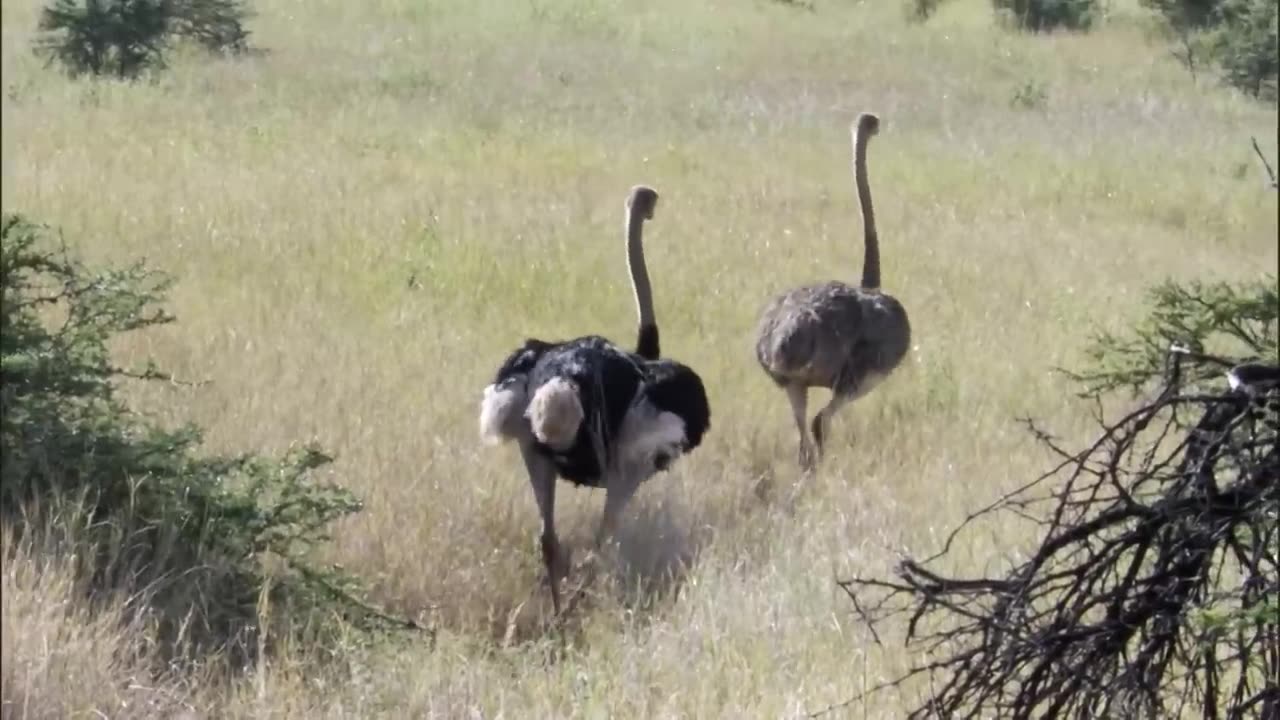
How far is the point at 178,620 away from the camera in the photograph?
457cm

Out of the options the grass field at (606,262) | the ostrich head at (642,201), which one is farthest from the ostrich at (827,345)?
the ostrich head at (642,201)

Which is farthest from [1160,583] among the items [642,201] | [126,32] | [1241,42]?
[1241,42]

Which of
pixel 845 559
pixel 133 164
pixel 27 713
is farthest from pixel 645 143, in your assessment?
pixel 27 713

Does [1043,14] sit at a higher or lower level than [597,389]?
higher

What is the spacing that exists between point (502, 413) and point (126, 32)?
6.56 meters

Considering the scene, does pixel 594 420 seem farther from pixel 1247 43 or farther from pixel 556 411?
pixel 1247 43

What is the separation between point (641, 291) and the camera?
6.94 metres

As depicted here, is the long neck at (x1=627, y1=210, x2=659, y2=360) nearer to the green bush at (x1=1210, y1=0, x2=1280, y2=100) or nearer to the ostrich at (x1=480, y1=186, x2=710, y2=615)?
the ostrich at (x1=480, y1=186, x2=710, y2=615)

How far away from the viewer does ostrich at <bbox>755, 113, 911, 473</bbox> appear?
7168 millimetres

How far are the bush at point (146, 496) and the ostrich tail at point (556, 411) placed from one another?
0.66m

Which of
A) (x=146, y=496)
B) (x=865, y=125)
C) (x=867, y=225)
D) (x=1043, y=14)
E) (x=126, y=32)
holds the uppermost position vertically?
(x=1043, y=14)

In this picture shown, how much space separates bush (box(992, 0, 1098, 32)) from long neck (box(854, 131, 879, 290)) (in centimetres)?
583

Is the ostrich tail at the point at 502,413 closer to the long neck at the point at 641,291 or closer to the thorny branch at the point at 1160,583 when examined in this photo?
the long neck at the point at 641,291

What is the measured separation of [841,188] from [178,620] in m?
8.34
